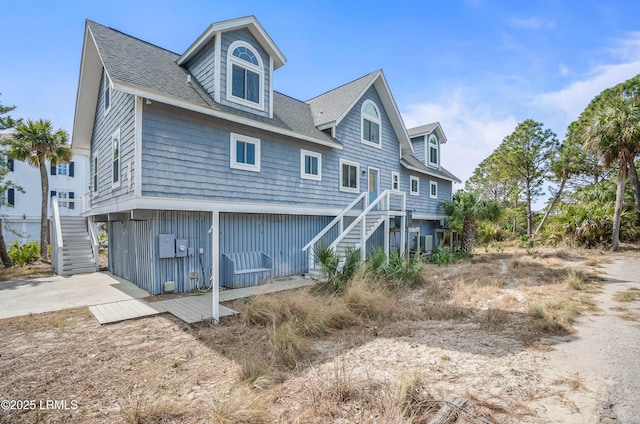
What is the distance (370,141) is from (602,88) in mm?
22784

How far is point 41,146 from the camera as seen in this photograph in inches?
636

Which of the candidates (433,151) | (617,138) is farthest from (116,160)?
(617,138)

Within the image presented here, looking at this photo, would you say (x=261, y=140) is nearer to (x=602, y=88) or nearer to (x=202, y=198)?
(x=202, y=198)

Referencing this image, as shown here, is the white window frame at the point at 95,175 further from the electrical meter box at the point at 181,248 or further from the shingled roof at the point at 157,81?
the electrical meter box at the point at 181,248

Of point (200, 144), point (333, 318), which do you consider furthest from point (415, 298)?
point (200, 144)

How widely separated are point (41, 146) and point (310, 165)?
47.5 feet

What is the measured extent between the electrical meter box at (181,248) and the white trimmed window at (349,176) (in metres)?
7.34

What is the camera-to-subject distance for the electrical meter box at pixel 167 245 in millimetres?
8977

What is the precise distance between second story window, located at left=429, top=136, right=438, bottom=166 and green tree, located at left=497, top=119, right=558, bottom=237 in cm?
917

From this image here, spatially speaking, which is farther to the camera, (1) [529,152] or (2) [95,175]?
(1) [529,152]

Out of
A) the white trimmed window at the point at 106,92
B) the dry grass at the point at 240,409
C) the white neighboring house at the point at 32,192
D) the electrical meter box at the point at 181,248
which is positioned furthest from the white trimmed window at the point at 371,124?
the white neighboring house at the point at 32,192

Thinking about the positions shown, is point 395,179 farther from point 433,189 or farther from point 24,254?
point 24,254

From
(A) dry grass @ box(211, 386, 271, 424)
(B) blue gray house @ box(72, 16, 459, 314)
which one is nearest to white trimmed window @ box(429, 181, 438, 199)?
(B) blue gray house @ box(72, 16, 459, 314)

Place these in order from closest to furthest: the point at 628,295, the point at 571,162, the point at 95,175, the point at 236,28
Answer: the point at 628,295, the point at 236,28, the point at 95,175, the point at 571,162
